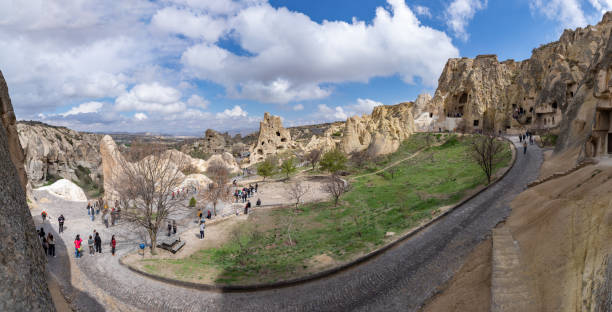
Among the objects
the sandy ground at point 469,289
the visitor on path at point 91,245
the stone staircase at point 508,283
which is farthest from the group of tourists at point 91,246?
the stone staircase at point 508,283

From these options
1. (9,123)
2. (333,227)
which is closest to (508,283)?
(9,123)

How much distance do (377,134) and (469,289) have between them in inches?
1574

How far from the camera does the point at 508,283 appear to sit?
654cm

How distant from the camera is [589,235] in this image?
217 inches

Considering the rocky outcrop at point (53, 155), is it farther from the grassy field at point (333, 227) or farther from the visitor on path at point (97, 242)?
the grassy field at point (333, 227)

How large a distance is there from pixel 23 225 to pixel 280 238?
1587 centimetres

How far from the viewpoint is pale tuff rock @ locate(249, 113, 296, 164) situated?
62.3 meters

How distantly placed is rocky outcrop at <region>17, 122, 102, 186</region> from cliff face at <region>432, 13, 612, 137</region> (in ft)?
229

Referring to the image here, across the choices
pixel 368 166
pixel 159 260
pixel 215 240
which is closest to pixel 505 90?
pixel 368 166

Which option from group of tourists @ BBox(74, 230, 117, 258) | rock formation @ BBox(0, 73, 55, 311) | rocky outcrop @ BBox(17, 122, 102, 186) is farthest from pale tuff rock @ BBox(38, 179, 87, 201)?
rock formation @ BBox(0, 73, 55, 311)

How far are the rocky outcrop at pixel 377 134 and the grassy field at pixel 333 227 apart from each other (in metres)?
11.9

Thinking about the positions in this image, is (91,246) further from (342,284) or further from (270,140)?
(270,140)

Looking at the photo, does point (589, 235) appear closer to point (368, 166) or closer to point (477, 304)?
point (477, 304)

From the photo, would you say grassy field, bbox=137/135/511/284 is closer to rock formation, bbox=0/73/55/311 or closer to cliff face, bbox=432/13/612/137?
rock formation, bbox=0/73/55/311
